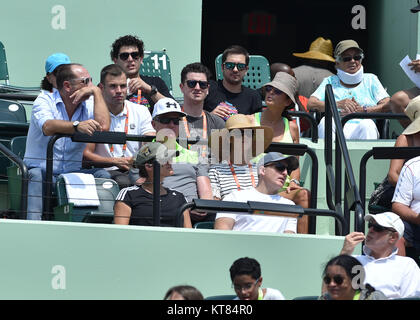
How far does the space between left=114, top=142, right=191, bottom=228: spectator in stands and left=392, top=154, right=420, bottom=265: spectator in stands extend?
1549 mm

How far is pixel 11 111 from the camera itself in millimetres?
10188

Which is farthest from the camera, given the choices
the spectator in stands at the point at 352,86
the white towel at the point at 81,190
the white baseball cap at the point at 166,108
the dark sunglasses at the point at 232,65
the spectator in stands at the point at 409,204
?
the spectator in stands at the point at 352,86

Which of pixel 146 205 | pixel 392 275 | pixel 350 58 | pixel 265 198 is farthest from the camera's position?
pixel 350 58

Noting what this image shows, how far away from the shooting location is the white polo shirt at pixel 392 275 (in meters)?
7.32

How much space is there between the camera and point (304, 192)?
8336mm

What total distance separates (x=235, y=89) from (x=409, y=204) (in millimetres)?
2436

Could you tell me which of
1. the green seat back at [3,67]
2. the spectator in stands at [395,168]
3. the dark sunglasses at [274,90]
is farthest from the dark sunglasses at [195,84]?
the green seat back at [3,67]

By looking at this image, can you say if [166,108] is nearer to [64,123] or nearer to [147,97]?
[64,123]

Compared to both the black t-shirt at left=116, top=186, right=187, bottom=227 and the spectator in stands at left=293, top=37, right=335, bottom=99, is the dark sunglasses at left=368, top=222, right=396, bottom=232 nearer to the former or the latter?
the black t-shirt at left=116, top=186, right=187, bottom=227

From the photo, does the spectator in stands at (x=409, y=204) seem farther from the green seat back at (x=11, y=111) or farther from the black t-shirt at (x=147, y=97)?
the green seat back at (x=11, y=111)

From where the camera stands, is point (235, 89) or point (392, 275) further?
point (235, 89)

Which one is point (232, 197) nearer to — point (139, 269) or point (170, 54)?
point (139, 269)

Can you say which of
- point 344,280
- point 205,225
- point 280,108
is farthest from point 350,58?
point 344,280

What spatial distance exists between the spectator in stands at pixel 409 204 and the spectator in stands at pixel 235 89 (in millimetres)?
2074
